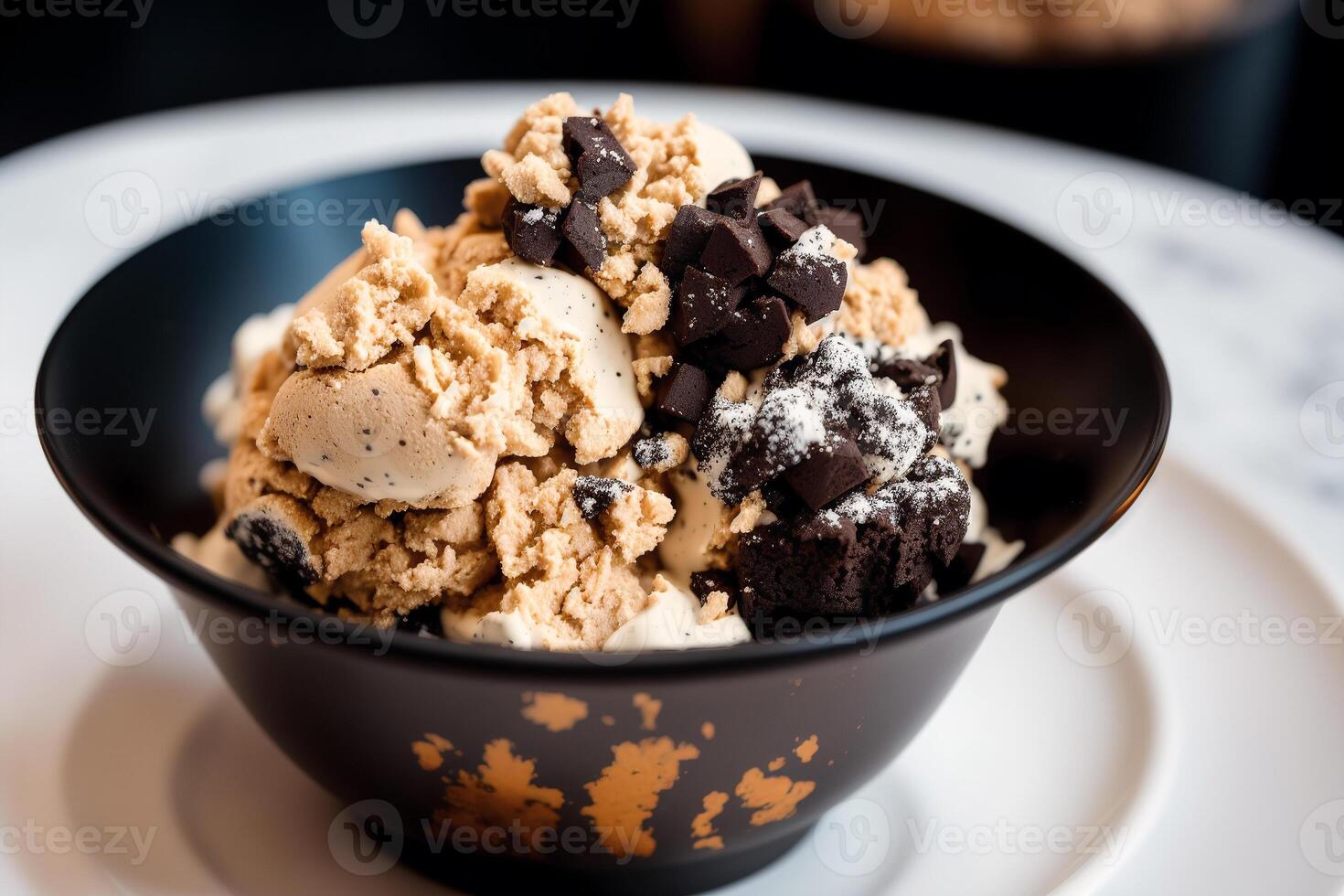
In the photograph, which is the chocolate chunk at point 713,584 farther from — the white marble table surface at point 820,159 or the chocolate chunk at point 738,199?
the white marble table surface at point 820,159

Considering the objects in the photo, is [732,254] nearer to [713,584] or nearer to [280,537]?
[713,584]

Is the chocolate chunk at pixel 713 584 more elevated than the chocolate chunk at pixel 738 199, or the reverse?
the chocolate chunk at pixel 738 199

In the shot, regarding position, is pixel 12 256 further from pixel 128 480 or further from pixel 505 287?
pixel 505 287

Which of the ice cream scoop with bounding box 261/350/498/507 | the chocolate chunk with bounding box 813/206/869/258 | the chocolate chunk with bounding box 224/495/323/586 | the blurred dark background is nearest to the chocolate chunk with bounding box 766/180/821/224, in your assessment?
the chocolate chunk with bounding box 813/206/869/258

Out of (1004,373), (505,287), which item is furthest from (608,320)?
(1004,373)

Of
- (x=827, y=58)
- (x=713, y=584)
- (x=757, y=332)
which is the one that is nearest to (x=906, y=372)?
(x=757, y=332)

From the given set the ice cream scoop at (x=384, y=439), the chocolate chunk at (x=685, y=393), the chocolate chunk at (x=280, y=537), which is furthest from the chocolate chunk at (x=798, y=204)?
the chocolate chunk at (x=280, y=537)
